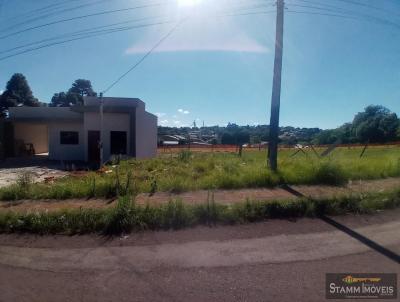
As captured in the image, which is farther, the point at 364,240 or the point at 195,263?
the point at 364,240

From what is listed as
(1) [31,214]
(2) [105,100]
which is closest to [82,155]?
(2) [105,100]

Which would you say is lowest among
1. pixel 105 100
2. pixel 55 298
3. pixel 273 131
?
pixel 55 298

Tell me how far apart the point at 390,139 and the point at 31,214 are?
70.3 meters

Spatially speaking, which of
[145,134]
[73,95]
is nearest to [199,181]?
[145,134]

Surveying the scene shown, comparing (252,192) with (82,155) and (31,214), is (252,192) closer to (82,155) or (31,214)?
(31,214)

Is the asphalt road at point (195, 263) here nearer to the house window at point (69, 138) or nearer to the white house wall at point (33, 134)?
the house window at point (69, 138)

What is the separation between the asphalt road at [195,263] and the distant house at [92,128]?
14.6 meters

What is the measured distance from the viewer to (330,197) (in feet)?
25.1

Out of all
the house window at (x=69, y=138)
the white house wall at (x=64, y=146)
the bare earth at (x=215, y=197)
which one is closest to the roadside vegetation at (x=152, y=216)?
the bare earth at (x=215, y=197)

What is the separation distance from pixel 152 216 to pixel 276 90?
7.07m

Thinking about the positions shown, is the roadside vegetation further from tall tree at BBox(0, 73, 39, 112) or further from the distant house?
tall tree at BBox(0, 73, 39, 112)

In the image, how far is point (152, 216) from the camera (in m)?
6.06

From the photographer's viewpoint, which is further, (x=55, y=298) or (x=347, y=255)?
(x=347, y=255)

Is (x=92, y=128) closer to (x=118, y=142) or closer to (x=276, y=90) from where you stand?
(x=118, y=142)
